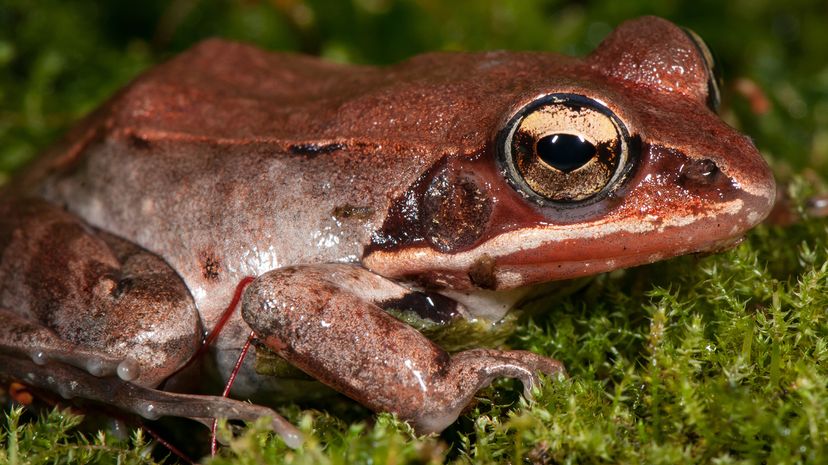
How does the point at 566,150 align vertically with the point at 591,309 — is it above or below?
above

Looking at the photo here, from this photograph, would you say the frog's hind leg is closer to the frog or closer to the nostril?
the frog

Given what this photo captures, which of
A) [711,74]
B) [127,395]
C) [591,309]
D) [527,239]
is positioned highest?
[711,74]

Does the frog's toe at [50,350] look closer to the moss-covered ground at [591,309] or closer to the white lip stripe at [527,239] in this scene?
the moss-covered ground at [591,309]

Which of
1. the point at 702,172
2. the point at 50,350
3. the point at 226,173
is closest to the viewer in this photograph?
the point at 702,172

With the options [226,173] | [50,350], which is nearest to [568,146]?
[226,173]

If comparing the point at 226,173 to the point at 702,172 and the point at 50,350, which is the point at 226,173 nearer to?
the point at 50,350

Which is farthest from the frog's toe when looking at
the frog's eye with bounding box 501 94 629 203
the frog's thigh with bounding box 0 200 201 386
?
the frog's eye with bounding box 501 94 629 203

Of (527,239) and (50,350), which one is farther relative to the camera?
(50,350)

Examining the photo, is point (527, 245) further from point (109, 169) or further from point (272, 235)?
point (109, 169)
